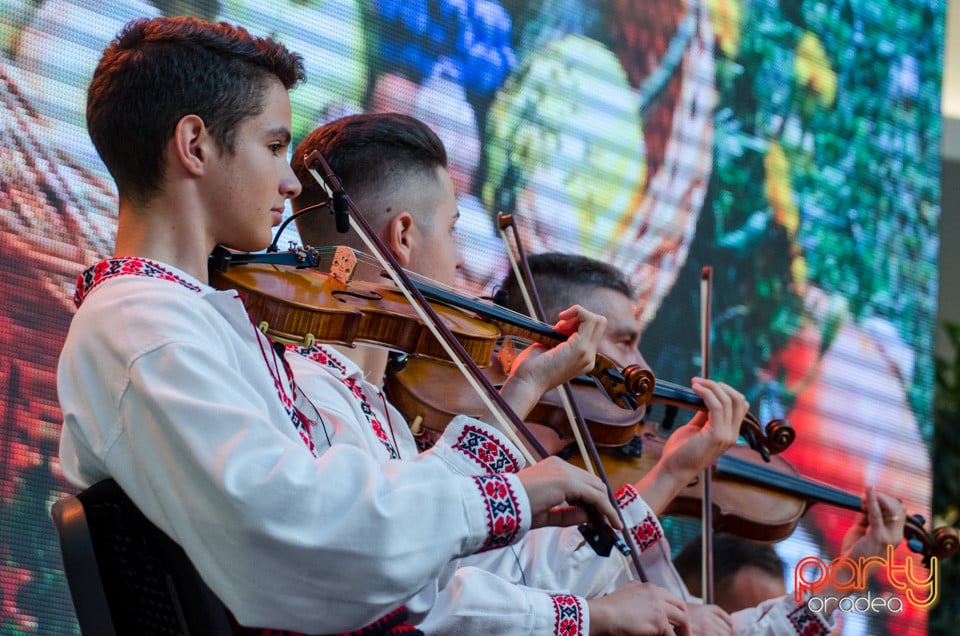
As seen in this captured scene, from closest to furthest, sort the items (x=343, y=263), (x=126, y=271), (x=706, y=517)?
1. (x=126, y=271)
2. (x=343, y=263)
3. (x=706, y=517)

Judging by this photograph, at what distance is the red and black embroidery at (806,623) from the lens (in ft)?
8.31

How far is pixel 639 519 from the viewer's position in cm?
209

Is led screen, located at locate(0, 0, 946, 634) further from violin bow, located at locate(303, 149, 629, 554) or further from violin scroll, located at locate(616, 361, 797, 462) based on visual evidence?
violin bow, located at locate(303, 149, 629, 554)

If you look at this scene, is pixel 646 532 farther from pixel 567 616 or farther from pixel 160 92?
pixel 160 92

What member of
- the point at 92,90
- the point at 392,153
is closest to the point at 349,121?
the point at 392,153

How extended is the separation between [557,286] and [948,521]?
2.86 m

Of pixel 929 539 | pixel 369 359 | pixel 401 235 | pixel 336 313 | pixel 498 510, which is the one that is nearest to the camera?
pixel 498 510

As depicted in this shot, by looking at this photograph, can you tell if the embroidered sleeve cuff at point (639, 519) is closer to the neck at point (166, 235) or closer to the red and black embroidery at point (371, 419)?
the red and black embroidery at point (371, 419)

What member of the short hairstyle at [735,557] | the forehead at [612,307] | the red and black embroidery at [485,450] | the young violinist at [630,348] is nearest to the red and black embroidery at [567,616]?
the red and black embroidery at [485,450]

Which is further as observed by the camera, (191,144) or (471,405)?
(471,405)

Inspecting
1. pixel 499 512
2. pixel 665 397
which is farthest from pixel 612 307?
pixel 499 512

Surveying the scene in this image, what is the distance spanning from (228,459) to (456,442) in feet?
1.60

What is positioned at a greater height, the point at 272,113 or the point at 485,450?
the point at 272,113

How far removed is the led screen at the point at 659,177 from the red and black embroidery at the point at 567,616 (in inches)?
38.8
